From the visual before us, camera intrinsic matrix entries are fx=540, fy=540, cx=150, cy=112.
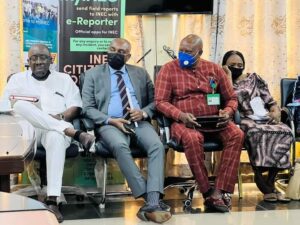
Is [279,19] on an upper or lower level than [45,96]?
upper

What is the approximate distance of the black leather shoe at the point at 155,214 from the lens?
370cm

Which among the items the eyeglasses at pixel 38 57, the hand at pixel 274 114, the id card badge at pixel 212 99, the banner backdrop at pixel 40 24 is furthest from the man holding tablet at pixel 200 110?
the banner backdrop at pixel 40 24

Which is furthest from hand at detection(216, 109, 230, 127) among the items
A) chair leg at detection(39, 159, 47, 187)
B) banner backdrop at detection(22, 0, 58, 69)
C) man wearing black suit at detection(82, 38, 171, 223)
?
banner backdrop at detection(22, 0, 58, 69)

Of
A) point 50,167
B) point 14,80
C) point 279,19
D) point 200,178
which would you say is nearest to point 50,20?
point 14,80

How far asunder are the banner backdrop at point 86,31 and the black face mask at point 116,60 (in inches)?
12.2

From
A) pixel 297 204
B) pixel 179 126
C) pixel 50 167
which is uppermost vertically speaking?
pixel 179 126

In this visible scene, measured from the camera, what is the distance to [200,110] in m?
4.25

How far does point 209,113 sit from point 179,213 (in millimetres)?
828

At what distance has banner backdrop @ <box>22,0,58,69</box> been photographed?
14.9ft

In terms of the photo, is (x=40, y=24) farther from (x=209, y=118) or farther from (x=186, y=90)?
(x=209, y=118)

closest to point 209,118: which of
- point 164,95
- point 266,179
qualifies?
point 164,95

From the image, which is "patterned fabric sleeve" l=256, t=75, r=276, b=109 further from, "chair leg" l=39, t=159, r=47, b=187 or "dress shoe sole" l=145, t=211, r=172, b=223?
"chair leg" l=39, t=159, r=47, b=187

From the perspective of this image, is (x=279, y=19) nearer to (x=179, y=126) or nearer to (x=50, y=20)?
(x=179, y=126)

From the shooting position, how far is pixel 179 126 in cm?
416
